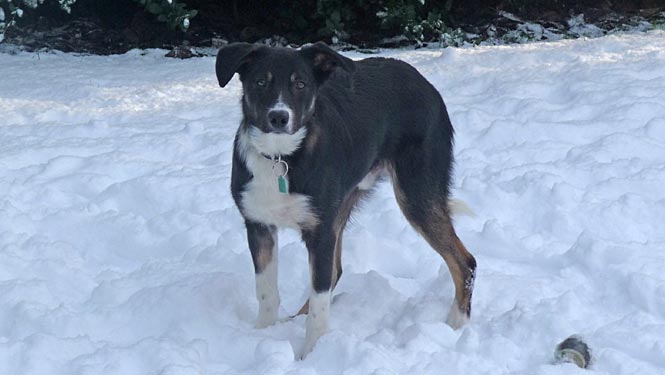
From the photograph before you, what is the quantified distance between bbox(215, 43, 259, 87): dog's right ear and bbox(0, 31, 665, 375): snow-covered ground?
117cm

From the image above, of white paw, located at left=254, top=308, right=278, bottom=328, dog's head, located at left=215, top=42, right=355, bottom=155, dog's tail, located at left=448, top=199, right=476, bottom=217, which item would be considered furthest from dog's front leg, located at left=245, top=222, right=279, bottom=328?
dog's tail, located at left=448, top=199, right=476, bottom=217

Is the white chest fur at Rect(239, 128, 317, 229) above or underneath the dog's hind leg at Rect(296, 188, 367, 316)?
above

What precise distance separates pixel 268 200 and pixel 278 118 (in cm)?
41

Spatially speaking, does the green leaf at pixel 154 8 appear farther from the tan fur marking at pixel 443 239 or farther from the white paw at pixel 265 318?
the white paw at pixel 265 318

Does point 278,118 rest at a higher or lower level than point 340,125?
higher

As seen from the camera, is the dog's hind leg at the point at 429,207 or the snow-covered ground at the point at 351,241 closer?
the snow-covered ground at the point at 351,241

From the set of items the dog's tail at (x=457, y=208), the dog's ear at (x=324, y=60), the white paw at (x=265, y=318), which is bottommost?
the white paw at (x=265, y=318)

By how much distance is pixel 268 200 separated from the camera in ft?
14.4

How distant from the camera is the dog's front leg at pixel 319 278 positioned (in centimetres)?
445

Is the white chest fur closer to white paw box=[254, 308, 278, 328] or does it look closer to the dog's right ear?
the dog's right ear

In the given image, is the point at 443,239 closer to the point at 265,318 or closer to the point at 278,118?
the point at 265,318

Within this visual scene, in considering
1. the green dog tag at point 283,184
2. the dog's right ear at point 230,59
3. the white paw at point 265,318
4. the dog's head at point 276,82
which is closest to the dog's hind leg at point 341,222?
the white paw at point 265,318

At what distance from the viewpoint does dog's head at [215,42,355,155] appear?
4.25 m

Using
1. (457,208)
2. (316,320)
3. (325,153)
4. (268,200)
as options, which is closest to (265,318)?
(316,320)
